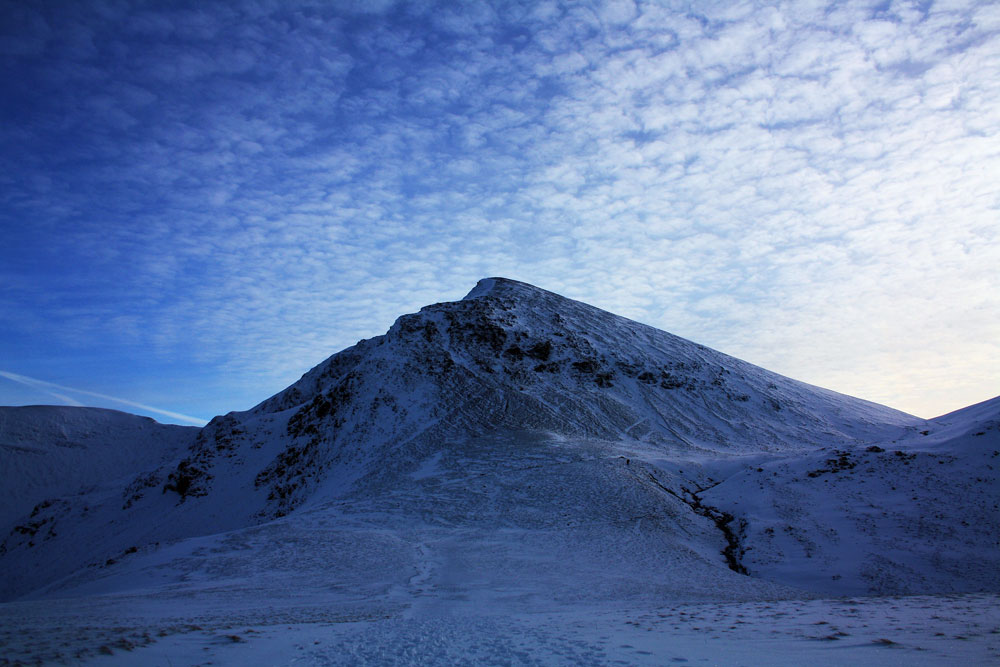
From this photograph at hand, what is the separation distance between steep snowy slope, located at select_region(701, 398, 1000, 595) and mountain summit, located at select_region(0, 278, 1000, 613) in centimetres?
12

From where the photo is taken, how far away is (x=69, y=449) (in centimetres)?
8594

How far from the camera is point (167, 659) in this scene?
772 cm

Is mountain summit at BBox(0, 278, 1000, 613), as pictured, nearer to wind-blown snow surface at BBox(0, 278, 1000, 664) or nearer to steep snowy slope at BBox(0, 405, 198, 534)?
wind-blown snow surface at BBox(0, 278, 1000, 664)

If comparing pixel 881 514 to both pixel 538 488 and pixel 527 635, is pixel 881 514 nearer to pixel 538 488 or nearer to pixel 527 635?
pixel 538 488

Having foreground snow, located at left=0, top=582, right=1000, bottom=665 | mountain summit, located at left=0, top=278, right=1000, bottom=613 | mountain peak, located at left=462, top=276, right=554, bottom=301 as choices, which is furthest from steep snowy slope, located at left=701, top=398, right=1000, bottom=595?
mountain peak, located at left=462, top=276, right=554, bottom=301

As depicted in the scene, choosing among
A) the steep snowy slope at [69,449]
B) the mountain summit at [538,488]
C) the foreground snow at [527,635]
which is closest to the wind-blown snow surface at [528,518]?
the foreground snow at [527,635]

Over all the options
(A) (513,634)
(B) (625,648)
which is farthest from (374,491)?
(B) (625,648)

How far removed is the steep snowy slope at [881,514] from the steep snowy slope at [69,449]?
69801 mm

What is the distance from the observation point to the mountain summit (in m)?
22.0

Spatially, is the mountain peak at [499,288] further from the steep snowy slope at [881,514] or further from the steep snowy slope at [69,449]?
the steep snowy slope at [69,449]

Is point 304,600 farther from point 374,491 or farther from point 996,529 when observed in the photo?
point 996,529

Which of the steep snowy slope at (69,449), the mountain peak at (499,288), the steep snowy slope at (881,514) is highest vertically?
the mountain peak at (499,288)

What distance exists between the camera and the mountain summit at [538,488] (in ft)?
72.3

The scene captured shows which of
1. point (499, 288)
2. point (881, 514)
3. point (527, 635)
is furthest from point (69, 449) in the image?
point (881, 514)
